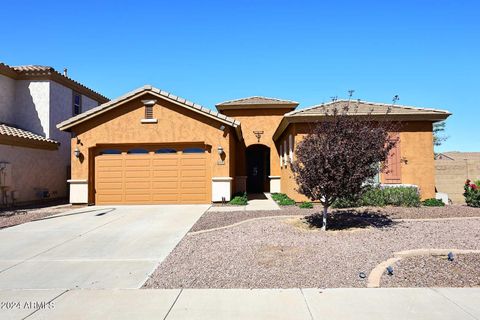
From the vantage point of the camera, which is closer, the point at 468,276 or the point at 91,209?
the point at 468,276

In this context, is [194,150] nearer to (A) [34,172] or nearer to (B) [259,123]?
(B) [259,123]

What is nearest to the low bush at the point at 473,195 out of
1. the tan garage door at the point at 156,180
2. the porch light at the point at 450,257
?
the porch light at the point at 450,257

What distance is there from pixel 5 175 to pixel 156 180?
255 inches

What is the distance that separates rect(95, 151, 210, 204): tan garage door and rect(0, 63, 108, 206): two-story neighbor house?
13.5ft

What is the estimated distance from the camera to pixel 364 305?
4680 mm

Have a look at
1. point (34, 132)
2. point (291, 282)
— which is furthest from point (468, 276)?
point (34, 132)

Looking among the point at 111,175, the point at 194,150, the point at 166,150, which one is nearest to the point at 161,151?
the point at 166,150

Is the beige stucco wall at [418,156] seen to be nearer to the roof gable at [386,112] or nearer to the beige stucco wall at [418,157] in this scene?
the beige stucco wall at [418,157]

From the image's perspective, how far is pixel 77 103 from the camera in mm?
21625

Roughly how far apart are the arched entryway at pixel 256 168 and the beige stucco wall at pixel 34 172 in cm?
1112

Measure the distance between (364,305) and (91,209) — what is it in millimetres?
12537

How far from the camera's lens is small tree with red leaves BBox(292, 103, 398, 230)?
343 inches

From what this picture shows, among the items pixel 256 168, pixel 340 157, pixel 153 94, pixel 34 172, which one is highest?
pixel 153 94

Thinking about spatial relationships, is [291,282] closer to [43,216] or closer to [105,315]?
[105,315]
